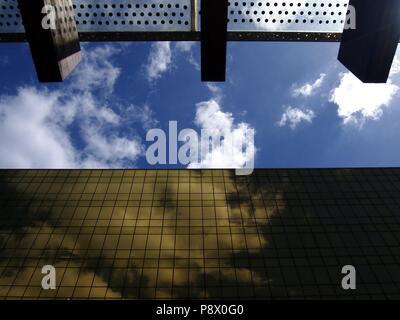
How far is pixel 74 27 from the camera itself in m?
7.66

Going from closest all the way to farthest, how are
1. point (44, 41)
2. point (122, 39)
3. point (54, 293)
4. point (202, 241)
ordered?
point (44, 41)
point (122, 39)
point (54, 293)
point (202, 241)

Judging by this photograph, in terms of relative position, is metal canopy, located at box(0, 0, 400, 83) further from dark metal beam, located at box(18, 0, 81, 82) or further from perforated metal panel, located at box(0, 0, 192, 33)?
dark metal beam, located at box(18, 0, 81, 82)

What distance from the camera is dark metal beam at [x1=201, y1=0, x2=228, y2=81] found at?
629 cm

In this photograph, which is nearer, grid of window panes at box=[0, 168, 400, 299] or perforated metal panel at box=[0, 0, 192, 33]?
perforated metal panel at box=[0, 0, 192, 33]

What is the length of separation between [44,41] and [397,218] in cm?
2177

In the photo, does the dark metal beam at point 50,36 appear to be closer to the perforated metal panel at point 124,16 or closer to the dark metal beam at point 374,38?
the perforated metal panel at point 124,16

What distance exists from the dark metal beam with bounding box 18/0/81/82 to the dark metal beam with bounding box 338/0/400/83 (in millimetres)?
6006

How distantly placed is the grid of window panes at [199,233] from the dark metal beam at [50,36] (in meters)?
12.9

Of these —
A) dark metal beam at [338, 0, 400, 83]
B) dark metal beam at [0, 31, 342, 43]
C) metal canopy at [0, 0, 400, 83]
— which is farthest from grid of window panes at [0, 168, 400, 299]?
dark metal beam at [338, 0, 400, 83]

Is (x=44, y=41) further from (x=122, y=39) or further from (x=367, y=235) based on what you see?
(x=367, y=235)
